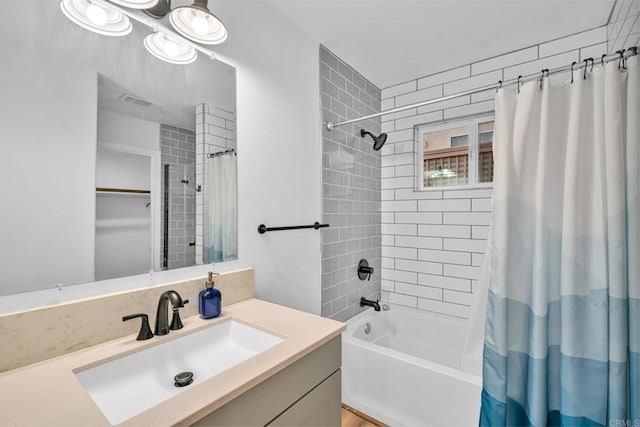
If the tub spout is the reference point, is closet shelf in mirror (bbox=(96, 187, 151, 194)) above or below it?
above

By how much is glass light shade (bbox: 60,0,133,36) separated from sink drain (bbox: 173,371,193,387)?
1174 millimetres

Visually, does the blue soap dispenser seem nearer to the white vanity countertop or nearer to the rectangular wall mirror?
the white vanity countertop

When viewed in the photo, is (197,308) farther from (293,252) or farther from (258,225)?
(293,252)

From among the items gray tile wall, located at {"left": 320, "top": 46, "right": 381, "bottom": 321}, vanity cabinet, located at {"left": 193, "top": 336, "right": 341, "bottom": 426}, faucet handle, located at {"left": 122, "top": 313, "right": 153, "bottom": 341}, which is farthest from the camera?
gray tile wall, located at {"left": 320, "top": 46, "right": 381, "bottom": 321}

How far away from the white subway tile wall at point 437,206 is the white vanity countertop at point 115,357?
1644mm

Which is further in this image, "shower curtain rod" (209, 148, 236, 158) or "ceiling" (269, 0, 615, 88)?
"ceiling" (269, 0, 615, 88)

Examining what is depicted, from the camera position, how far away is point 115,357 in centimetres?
86

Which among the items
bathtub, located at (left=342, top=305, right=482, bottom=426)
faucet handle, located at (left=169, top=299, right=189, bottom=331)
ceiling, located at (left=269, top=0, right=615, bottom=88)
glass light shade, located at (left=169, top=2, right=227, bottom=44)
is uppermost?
ceiling, located at (left=269, top=0, right=615, bottom=88)

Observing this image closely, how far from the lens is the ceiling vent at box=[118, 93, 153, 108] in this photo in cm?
105

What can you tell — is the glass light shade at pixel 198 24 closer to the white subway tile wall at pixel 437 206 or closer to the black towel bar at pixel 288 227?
the black towel bar at pixel 288 227

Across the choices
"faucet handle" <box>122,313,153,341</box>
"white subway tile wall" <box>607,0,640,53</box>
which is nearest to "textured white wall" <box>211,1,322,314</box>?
"faucet handle" <box>122,313,153,341</box>

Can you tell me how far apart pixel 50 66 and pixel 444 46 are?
7.13 ft

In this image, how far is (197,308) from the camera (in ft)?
3.94

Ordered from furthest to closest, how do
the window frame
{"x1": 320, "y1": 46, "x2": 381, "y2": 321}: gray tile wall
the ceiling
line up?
the window frame
{"x1": 320, "y1": 46, "x2": 381, "y2": 321}: gray tile wall
the ceiling
